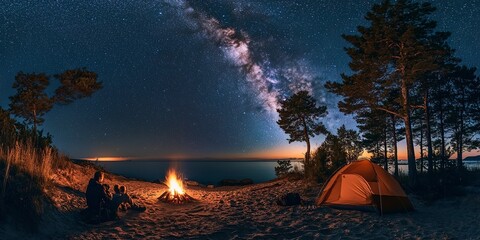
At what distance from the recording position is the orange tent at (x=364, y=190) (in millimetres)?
11570

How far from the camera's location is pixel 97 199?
10.2m

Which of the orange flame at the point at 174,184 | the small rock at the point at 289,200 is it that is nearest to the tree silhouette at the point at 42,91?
the orange flame at the point at 174,184

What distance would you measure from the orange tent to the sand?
1.84 ft

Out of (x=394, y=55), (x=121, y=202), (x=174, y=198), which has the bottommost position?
(x=174, y=198)

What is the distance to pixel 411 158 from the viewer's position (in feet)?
61.6

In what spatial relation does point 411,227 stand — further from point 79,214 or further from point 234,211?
point 79,214

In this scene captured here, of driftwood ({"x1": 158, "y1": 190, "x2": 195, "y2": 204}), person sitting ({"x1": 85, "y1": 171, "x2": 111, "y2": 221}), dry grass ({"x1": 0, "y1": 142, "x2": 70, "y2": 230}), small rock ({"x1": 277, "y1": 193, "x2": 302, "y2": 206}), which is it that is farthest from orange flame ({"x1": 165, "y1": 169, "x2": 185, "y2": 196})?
dry grass ({"x1": 0, "y1": 142, "x2": 70, "y2": 230})

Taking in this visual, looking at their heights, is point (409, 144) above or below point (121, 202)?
above

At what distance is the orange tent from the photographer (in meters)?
11.6

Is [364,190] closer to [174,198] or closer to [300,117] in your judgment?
[174,198]

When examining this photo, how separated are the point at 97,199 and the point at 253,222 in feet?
17.2

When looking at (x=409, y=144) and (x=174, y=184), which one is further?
(x=409, y=144)

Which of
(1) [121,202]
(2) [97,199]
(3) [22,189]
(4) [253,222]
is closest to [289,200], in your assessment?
(4) [253,222]

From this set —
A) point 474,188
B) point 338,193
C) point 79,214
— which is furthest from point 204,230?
point 474,188
